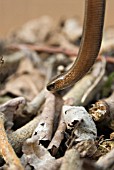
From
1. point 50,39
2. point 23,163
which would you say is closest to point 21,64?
point 50,39

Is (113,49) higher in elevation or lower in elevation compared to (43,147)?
higher

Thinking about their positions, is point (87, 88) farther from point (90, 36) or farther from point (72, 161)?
point (72, 161)

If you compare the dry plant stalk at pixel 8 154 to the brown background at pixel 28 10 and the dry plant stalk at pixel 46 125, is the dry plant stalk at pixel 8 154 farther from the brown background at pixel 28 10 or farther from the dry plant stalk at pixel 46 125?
the brown background at pixel 28 10

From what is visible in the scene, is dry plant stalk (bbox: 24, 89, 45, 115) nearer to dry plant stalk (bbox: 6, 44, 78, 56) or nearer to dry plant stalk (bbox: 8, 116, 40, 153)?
dry plant stalk (bbox: 8, 116, 40, 153)

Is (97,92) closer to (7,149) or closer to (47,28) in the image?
(7,149)

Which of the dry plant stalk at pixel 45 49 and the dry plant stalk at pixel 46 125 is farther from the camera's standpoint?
the dry plant stalk at pixel 45 49

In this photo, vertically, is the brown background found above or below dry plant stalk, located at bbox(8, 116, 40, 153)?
above

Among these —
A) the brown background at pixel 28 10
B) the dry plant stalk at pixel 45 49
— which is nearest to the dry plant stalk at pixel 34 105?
the dry plant stalk at pixel 45 49

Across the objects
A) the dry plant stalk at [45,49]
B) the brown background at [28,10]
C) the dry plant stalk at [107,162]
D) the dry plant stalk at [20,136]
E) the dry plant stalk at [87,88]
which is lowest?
the dry plant stalk at [107,162]

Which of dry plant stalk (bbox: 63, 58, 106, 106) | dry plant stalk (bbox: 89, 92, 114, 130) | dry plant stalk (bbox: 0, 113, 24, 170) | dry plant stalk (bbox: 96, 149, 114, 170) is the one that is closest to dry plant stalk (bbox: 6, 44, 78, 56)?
dry plant stalk (bbox: 63, 58, 106, 106)

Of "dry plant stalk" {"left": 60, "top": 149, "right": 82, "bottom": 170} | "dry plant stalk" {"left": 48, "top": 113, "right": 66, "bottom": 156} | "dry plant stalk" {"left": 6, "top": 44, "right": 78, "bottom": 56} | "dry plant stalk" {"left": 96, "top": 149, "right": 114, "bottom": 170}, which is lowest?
"dry plant stalk" {"left": 96, "top": 149, "right": 114, "bottom": 170}

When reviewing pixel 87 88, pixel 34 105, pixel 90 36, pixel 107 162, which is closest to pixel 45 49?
pixel 87 88
